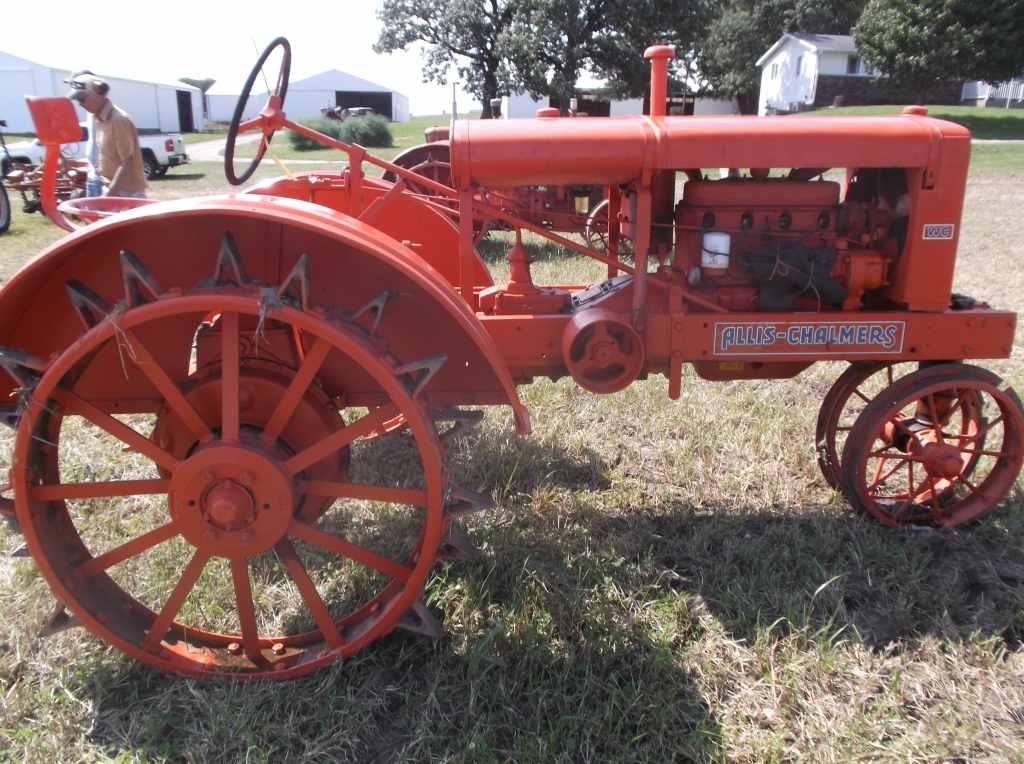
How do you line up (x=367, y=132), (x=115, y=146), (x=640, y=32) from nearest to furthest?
(x=115, y=146) → (x=640, y=32) → (x=367, y=132)

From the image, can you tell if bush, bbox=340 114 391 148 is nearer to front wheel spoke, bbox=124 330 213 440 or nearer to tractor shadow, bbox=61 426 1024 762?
tractor shadow, bbox=61 426 1024 762

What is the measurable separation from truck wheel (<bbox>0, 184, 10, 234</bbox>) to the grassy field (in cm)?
856

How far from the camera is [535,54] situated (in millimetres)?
25312

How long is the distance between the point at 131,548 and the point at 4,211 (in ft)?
31.2

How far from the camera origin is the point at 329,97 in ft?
162

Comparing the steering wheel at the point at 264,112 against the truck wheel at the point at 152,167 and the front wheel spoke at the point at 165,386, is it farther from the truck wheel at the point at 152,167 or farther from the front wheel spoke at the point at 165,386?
the truck wheel at the point at 152,167

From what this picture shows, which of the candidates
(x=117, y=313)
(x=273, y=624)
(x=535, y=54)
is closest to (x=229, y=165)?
(x=117, y=313)

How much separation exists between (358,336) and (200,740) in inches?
44.4

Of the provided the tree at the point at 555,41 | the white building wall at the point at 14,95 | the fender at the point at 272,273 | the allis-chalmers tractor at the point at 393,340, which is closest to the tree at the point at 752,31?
the tree at the point at 555,41

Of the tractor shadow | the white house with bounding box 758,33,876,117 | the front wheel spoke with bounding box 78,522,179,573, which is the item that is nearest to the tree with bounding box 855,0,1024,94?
the white house with bounding box 758,33,876,117

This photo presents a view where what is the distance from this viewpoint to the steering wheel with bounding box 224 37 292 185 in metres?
2.34

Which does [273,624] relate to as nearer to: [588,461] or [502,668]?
[502,668]

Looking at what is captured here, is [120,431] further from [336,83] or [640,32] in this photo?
[336,83]

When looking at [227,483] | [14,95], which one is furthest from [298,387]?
[14,95]
